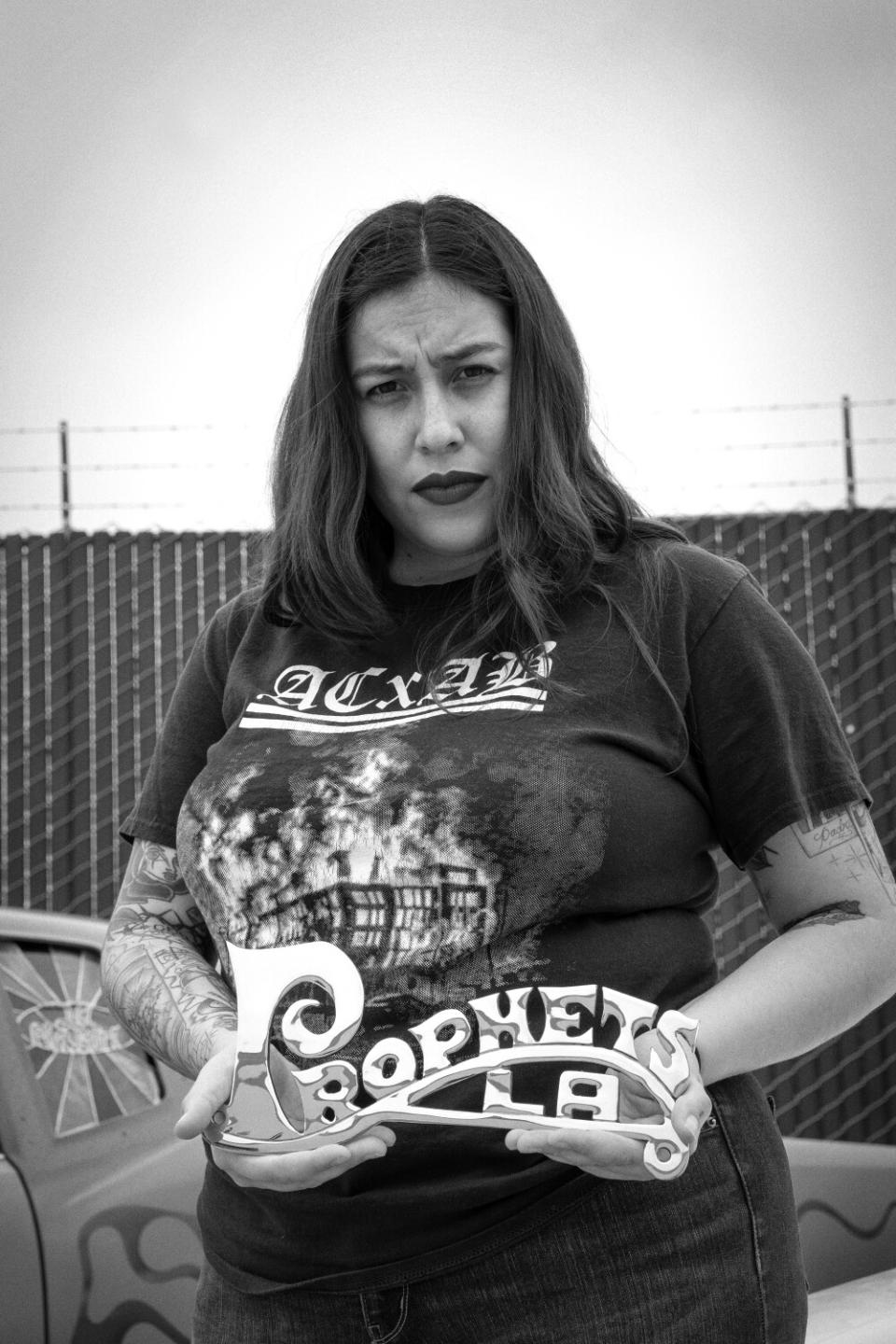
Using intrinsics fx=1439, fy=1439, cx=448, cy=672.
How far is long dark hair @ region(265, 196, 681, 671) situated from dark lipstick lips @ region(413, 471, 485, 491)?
36 millimetres

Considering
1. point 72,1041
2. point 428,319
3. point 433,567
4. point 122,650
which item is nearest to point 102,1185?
point 72,1041

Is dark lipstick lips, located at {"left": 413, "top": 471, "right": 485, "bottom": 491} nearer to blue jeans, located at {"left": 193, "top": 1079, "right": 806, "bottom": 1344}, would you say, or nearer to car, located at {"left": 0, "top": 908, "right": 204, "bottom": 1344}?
blue jeans, located at {"left": 193, "top": 1079, "right": 806, "bottom": 1344}

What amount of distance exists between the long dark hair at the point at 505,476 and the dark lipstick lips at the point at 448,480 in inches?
1.4

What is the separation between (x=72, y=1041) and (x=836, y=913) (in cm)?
173

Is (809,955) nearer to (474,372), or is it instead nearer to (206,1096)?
(206,1096)

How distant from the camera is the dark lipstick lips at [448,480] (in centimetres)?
143

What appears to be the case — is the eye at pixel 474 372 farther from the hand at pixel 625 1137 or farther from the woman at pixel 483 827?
the hand at pixel 625 1137

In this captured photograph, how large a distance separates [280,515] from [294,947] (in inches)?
23.4

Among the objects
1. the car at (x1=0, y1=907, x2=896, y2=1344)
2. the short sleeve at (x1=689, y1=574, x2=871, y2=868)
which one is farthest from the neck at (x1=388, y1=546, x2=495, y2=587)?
the car at (x1=0, y1=907, x2=896, y2=1344)

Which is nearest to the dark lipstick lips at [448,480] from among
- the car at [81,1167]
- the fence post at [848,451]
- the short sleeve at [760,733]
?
the short sleeve at [760,733]

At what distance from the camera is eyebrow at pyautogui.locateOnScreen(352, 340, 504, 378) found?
55.9 inches

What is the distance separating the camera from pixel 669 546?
139 centimetres

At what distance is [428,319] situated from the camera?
1435mm

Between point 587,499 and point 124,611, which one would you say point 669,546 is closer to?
point 587,499
